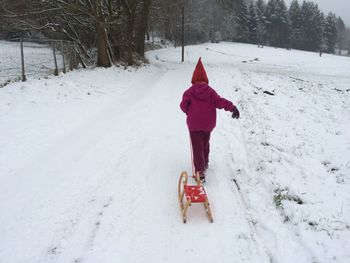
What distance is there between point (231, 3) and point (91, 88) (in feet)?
55.3

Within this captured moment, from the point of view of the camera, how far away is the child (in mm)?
5660

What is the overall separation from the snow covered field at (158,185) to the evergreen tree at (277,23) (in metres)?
85.9

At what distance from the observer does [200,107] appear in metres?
5.74

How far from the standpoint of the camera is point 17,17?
17984 millimetres

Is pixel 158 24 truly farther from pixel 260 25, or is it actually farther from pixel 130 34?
pixel 260 25

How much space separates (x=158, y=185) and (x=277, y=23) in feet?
306

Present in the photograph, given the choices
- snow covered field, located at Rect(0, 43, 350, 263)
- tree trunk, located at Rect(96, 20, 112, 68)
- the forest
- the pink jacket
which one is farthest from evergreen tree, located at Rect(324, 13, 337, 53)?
the pink jacket

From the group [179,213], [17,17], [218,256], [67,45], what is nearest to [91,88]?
[67,45]

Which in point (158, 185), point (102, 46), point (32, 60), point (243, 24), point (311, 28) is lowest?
point (158, 185)

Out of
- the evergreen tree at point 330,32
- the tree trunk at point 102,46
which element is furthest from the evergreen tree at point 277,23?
the tree trunk at point 102,46

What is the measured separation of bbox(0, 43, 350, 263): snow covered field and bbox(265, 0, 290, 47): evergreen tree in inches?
3383

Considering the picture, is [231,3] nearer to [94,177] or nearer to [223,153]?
[223,153]

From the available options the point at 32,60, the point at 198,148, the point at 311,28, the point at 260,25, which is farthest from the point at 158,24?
the point at 311,28

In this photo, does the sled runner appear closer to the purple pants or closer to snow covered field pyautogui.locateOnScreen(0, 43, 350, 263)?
snow covered field pyautogui.locateOnScreen(0, 43, 350, 263)
